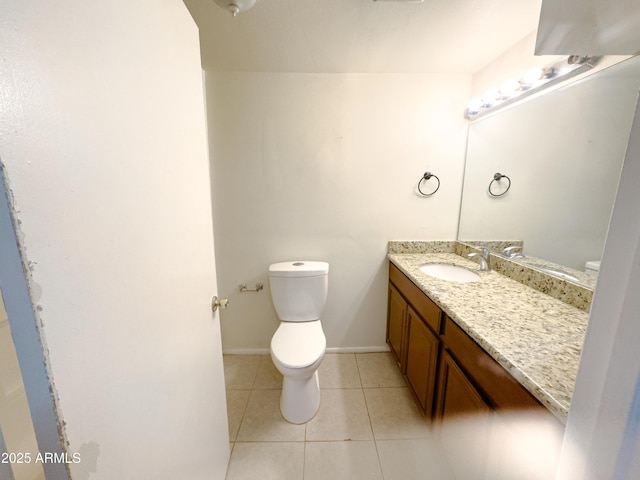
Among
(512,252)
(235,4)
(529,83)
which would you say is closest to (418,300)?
(512,252)

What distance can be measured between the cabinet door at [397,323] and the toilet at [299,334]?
52 cm

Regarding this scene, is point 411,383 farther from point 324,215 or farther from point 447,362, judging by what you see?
point 324,215

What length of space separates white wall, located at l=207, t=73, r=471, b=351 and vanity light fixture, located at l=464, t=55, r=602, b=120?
170 millimetres

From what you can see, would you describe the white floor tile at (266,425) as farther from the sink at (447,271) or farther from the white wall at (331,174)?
the sink at (447,271)

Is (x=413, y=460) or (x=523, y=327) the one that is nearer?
(x=523, y=327)

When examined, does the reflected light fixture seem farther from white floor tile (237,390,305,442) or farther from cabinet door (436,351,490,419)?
white floor tile (237,390,305,442)

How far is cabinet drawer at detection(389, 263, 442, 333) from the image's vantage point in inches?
45.8

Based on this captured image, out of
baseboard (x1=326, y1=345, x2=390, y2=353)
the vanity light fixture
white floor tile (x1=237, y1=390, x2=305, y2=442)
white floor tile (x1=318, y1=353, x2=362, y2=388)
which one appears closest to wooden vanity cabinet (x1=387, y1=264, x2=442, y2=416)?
baseboard (x1=326, y1=345, x2=390, y2=353)

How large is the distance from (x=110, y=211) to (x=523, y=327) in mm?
1276

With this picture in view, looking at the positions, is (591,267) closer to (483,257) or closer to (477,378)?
(483,257)

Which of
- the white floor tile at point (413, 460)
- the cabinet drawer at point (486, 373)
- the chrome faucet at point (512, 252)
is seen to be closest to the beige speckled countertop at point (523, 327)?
the cabinet drawer at point (486, 373)

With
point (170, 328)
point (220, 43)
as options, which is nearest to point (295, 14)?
point (220, 43)

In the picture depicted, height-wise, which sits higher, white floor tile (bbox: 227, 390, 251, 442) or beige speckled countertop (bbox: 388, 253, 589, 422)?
beige speckled countertop (bbox: 388, 253, 589, 422)

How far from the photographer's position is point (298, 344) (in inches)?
57.9
